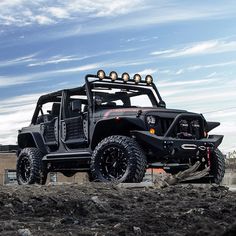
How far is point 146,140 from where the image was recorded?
9.91 meters

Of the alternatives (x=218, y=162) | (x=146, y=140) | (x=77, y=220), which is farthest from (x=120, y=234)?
(x=218, y=162)

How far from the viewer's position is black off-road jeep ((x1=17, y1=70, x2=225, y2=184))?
9.97 metres

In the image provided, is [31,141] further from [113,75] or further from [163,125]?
[163,125]

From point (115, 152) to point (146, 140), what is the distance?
664mm

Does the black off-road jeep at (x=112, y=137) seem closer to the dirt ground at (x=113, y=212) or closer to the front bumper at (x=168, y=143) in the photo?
the front bumper at (x=168, y=143)

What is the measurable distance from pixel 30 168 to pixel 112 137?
328cm

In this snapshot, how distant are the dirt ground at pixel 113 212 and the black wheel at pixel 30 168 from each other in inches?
173

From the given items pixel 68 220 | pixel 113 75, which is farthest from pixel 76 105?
pixel 68 220

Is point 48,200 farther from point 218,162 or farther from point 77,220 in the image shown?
point 218,162

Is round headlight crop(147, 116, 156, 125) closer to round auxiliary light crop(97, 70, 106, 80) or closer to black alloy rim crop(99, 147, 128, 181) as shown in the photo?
black alloy rim crop(99, 147, 128, 181)

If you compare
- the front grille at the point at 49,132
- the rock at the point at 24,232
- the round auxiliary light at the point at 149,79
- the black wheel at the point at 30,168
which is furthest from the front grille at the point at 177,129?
the rock at the point at 24,232

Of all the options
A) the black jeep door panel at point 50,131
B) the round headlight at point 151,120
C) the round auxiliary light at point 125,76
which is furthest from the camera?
the black jeep door panel at point 50,131

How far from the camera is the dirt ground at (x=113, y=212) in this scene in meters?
4.94

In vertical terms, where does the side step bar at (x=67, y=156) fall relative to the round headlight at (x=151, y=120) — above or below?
below
